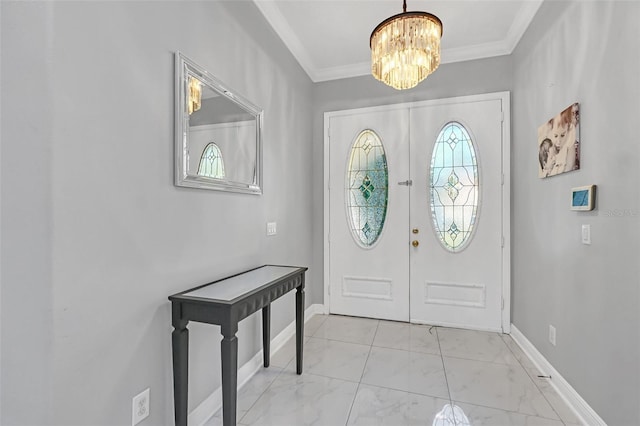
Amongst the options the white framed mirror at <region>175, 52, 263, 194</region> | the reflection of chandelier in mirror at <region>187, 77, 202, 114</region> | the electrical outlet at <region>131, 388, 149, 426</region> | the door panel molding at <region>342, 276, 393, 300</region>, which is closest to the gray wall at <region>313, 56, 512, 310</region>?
the door panel molding at <region>342, 276, 393, 300</region>

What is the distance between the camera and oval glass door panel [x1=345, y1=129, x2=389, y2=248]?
131 inches

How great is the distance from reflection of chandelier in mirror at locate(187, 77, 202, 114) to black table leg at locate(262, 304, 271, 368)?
4.87ft

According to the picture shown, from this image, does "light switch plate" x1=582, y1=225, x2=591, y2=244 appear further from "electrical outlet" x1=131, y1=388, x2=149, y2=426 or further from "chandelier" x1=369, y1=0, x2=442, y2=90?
"electrical outlet" x1=131, y1=388, x2=149, y2=426

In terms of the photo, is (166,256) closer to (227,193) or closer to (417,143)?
(227,193)

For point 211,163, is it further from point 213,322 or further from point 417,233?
point 417,233

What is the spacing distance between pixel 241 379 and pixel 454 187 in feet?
8.63

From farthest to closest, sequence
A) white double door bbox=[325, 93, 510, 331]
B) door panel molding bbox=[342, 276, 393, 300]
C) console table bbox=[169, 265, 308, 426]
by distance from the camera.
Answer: door panel molding bbox=[342, 276, 393, 300], white double door bbox=[325, 93, 510, 331], console table bbox=[169, 265, 308, 426]

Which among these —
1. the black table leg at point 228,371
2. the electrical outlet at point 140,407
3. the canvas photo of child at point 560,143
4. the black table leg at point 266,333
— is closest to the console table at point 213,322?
the black table leg at point 228,371

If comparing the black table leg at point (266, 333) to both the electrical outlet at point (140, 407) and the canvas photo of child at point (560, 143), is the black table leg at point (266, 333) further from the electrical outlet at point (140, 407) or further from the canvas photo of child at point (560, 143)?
the canvas photo of child at point (560, 143)

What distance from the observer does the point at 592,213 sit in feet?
5.44

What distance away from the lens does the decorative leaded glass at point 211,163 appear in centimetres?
171

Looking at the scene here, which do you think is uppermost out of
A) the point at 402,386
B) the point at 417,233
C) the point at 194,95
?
the point at 194,95

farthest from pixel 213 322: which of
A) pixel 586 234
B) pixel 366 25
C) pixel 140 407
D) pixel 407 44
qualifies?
pixel 366 25

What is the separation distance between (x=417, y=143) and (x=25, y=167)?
306 cm
